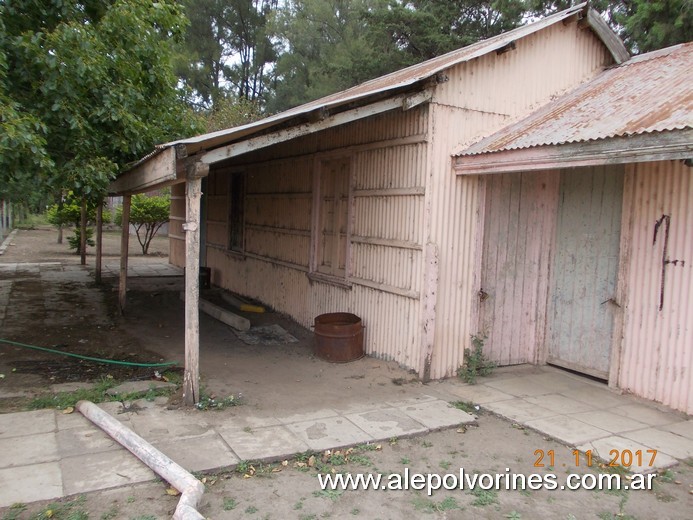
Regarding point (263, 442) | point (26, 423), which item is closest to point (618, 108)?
point (263, 442)

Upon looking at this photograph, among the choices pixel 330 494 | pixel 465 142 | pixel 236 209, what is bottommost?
pixel 330 494

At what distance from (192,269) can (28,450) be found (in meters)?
1.99

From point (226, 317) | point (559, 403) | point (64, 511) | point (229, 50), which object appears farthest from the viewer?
point (229, 50)

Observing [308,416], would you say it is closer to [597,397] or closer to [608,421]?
[608,421]

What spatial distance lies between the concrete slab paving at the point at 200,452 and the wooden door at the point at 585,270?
4.46m

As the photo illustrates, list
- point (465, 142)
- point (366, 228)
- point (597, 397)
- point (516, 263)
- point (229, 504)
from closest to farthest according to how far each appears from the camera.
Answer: point (229, 504) < point (597, 397) < point (465, 142) < point (516, 263) < point (366, 228)

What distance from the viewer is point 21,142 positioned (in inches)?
205

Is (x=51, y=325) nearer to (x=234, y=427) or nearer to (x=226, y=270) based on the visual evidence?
(x=226, y=270)

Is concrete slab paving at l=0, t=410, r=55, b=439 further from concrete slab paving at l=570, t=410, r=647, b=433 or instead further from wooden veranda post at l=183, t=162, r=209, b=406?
concrete slab paving at l=570, t=410, r=647, b=433

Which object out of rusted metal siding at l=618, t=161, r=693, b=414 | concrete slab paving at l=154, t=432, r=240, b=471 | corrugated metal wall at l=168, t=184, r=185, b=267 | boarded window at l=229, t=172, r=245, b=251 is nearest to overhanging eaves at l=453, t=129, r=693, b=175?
rusted metal siding at l=618, t=161, r=693, b=414

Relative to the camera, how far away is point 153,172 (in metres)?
5.72

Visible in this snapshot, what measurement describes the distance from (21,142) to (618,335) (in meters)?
6.61

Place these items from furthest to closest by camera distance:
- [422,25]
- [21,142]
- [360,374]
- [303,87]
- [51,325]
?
[303,87], [422,25], [51,325], [360,374], [21,142]

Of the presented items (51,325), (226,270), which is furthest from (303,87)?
(51,325)
